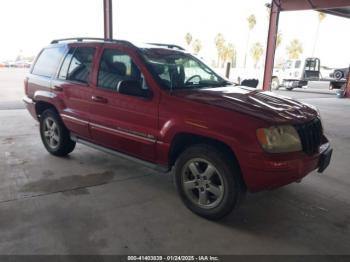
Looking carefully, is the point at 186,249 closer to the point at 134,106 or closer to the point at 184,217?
the point at 184,217

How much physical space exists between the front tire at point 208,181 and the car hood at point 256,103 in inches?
18.1

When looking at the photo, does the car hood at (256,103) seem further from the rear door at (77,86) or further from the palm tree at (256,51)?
the palm tree at (256,51)

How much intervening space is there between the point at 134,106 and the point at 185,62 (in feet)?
3.27

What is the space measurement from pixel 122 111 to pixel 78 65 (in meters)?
1.18

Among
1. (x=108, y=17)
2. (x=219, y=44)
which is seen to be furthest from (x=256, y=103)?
(x=219, y=44)

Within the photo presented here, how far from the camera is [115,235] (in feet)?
9.29

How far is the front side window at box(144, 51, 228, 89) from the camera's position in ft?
11.6

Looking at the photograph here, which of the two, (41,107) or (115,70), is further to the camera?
(41,107)

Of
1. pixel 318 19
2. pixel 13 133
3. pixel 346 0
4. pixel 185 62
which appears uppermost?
pixel 318 19

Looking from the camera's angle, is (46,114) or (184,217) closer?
(184,217)

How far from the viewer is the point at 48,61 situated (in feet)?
15.9

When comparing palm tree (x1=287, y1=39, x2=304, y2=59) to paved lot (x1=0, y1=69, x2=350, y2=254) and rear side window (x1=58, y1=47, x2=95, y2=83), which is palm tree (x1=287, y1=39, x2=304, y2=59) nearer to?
paved lot (x1=0, y1=69, x2=350, y2=254)

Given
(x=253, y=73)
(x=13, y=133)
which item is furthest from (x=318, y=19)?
(x=13, y=133)

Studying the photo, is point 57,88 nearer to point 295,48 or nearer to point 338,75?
point 338,75
